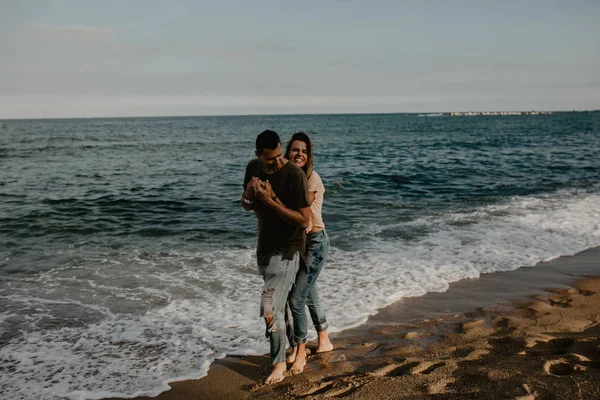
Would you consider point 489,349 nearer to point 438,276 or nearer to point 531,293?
point 531,293

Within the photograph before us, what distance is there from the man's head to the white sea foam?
7.58 feet

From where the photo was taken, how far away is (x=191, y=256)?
9.29 meters

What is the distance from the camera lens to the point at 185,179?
21.0 meters

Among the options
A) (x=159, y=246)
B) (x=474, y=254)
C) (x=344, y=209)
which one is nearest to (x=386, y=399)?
(x=474, y=254)

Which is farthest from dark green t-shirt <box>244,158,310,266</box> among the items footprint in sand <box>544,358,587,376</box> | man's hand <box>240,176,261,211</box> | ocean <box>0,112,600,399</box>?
footprint in sand <box>544,358,587,376</box>

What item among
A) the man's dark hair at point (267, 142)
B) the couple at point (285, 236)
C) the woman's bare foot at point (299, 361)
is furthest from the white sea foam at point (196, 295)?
the man's dark hair at point (267, 142)

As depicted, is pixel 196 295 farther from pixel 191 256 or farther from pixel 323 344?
pixel 323 344

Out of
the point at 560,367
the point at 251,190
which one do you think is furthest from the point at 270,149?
the point at 560,367

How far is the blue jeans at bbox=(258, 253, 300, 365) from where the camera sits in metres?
4.11

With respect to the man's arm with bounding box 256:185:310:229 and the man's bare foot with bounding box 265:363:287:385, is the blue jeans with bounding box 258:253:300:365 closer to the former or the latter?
the man's bare foot with bounding box 265:363:287:385

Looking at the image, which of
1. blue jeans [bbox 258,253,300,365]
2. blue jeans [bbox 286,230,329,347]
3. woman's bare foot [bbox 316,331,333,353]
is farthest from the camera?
woman's bare foot [bbox 316,331,333,353]

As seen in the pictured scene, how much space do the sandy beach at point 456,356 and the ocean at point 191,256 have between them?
0.42 m

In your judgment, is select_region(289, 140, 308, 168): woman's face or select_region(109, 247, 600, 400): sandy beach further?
select_region(289, 140, 308, 168): woman's face

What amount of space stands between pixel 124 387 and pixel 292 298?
70.6 inches
